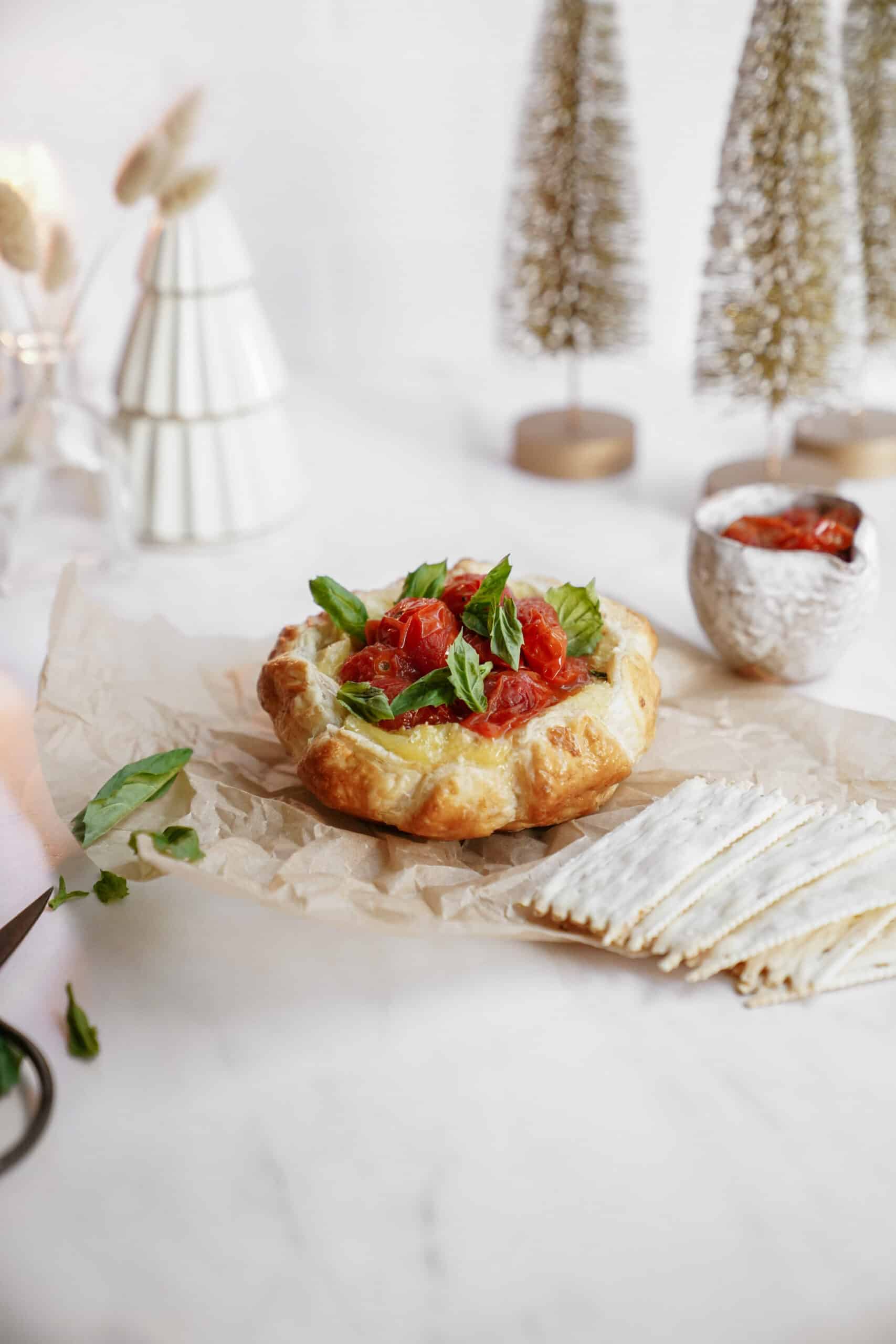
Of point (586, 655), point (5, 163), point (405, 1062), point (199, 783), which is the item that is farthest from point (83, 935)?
point (5, 163)

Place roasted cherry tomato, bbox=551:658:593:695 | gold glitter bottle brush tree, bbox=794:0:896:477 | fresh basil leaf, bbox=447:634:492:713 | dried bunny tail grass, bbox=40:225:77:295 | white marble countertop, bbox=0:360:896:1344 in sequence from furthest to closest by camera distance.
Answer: gold glitter bottle brush tree, bbox=794:0:896:477, dried bunny tail grass, bbox=40:225:77:295, roasted cherry tomato, bbox=551:658:593:695, fresh basil leaf, bbox=447:634:492:713, white marble countertop, bbox=0:360:896:1344

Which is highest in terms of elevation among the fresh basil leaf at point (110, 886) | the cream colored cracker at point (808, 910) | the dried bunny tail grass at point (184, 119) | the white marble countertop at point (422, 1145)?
the dried bunny tail grass at point (184, 119)

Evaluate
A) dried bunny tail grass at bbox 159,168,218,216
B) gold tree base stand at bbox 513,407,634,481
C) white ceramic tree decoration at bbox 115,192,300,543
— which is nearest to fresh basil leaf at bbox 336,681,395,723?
white ceramic tree decoration at bbox 115,192,300,543

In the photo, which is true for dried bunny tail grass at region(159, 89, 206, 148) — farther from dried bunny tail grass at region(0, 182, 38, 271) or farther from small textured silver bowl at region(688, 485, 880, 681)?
small textured silver bowl at region(688, 485, 880, 681)

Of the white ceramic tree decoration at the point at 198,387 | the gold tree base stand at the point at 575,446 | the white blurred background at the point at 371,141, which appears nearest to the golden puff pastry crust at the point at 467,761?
the white ceramic tree decoration at the point at 198,387

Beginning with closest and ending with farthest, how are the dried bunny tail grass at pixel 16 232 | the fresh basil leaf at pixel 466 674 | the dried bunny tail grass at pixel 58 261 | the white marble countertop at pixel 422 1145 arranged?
the white marble countertop at pixel 422 1145 → the fresh basil leaf at pixel 466 674 → the dried bunny tail grass at pixel 16 232 → the dried bunny tail grass at pixel 58 261

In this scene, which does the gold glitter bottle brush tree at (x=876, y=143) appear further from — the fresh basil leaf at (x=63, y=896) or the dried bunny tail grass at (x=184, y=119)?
the fresh basil leaf at (x=63, y=896)
